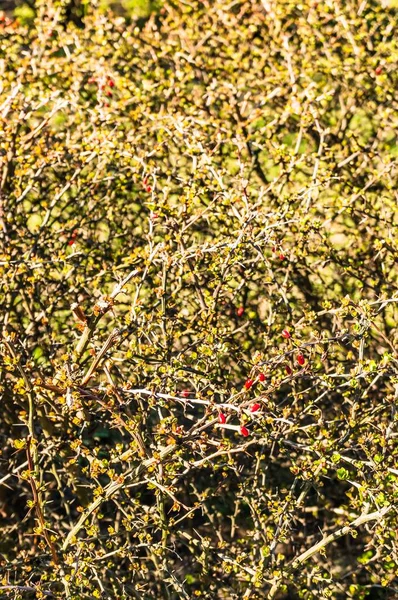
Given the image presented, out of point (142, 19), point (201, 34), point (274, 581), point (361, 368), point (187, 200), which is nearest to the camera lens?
point (361, 368)

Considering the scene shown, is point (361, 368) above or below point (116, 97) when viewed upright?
below

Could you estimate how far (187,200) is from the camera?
366cm

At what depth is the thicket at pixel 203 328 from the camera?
3033 millimetres

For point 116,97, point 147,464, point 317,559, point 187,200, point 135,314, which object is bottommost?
point 317,559

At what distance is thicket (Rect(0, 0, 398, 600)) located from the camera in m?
3.03

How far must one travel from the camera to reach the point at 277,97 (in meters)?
5.25

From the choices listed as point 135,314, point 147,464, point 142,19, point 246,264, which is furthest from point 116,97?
point 142,19

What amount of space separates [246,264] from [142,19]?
266 inches

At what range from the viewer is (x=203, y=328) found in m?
3.51

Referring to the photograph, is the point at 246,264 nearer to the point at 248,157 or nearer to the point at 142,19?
the point at 248,157

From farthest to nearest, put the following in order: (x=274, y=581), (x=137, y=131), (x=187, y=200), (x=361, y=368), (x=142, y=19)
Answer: (x=142, y=19) → (x=137, y=131) → (x=187, y=200) → (x=274, y=581) → (x=361, y=368)

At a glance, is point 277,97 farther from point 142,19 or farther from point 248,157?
point 142,19

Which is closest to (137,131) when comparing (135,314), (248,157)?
(248,157)

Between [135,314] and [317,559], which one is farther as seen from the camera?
[317,559]
